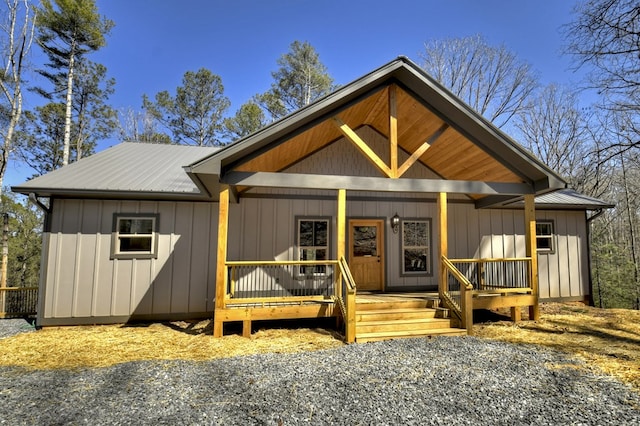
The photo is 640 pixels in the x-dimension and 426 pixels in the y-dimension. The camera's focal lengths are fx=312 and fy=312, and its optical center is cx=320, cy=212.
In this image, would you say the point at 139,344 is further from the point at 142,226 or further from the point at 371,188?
the point at 371,188

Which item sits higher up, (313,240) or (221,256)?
(313,240)

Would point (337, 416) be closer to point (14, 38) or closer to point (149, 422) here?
point (149, 422)

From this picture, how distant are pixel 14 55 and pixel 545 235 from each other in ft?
70.8

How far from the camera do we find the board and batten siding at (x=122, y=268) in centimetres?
694

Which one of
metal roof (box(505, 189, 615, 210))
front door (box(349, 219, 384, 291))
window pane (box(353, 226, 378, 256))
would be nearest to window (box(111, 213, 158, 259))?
front door (box(349, 219, 384, 291))

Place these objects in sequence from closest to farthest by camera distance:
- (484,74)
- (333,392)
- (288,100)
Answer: (333,392)
(484,74)
(288,100)

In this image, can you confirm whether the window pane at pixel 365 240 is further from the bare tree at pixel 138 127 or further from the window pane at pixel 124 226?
the bare tree at pixel 138 127

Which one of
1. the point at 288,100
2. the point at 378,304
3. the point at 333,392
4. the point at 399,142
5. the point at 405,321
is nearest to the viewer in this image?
the point at 333,392

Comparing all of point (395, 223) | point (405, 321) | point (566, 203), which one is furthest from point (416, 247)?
point (566, 203)

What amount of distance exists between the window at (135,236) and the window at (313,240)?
11.4 feet

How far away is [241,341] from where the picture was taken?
18.4 feet

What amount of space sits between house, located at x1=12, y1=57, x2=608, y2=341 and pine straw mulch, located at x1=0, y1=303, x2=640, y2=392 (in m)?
0.46

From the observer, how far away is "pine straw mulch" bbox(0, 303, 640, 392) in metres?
4.73

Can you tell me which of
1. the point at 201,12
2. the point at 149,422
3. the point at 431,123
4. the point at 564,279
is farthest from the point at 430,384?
the point at 201,12
